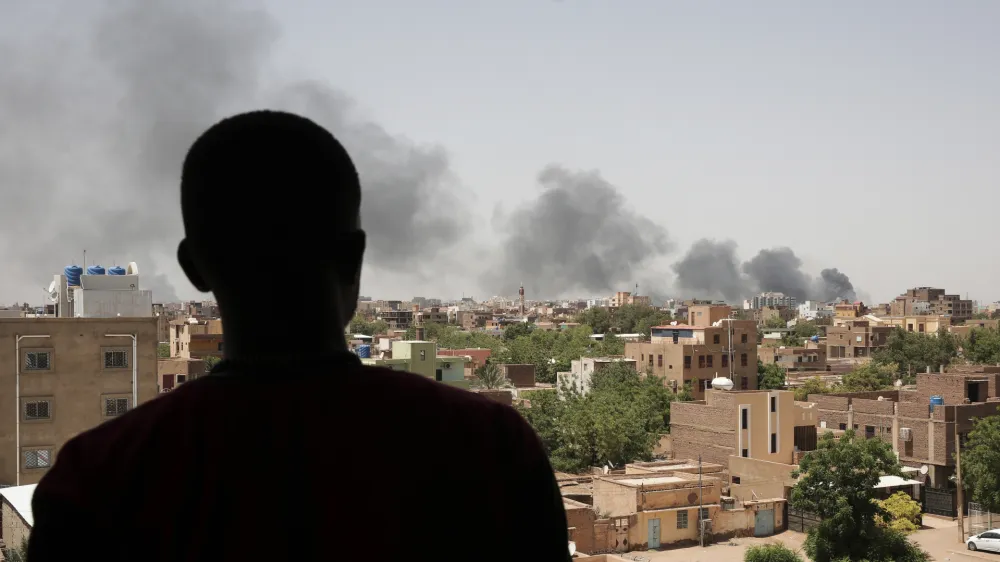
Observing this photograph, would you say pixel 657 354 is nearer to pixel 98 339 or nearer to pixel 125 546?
pixel 98 339

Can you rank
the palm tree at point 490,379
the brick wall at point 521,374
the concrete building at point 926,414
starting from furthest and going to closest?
1. the brick wall at point 521,374
2. the palm tree at point 490,379
3. the concrete building at point 926,414

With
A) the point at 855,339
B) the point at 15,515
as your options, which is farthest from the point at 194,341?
the point at 855,339

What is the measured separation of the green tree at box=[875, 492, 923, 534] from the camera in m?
20.6

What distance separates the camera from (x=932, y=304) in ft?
365

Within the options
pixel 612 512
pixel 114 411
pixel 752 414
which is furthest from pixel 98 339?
pixel 752 414

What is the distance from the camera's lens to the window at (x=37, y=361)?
640 inches

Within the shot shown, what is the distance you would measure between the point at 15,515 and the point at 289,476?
1323 centimetres

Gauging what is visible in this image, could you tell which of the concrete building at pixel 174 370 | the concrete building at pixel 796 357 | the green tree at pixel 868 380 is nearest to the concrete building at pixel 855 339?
the concrete building at pixel 796 357

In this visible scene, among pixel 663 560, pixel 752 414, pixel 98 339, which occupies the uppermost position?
pixel 98 339

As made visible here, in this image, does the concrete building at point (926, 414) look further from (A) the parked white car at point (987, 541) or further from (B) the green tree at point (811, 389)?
(A) the parked white car at point (987, 541)

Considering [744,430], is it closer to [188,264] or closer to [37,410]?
[37,410]

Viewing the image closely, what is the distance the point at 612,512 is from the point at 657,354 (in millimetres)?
17935

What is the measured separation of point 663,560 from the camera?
65.5 ft

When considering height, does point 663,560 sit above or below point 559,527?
below
